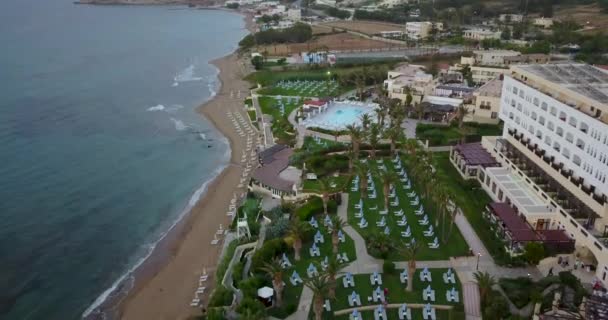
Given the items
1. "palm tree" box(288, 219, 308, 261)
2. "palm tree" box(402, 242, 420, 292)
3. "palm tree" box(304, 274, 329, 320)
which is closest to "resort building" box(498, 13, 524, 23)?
"palm tree" box(288, 219, 308, 261)

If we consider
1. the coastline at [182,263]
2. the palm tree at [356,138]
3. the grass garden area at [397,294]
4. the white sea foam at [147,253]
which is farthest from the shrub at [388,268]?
the palm tree at [356,138]

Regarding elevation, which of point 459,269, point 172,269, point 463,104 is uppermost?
point 463,104

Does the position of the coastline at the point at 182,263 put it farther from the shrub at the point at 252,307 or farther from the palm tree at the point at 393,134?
the palm tree at the point at 393,134

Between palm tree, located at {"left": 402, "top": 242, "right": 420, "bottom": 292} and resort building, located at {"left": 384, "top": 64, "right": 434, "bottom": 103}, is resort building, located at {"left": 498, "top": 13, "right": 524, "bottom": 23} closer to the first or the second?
resort building, located at {"left": 384, "top": 64, "right": 434, "bottom": 103}

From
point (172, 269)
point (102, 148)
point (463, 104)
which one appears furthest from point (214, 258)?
point (463, 104)

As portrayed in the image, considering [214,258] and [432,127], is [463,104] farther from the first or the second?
[214,258]

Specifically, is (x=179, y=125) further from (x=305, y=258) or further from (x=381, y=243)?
(x=381, y=243)
